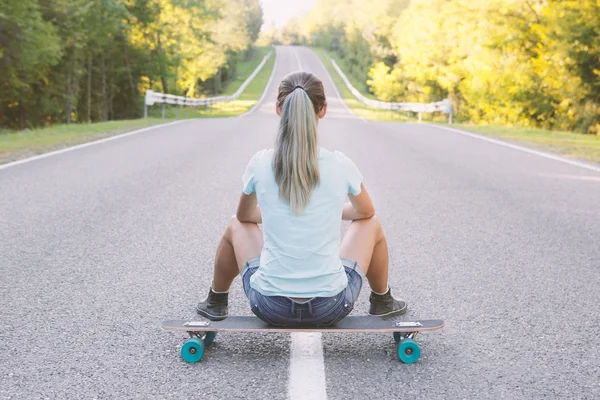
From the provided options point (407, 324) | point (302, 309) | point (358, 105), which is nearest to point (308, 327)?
point (302, 309)

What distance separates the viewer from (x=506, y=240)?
664 cm

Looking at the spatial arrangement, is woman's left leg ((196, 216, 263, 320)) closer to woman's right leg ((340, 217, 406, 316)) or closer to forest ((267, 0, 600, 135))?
woman's right leg ((340, 217, 406, 316))

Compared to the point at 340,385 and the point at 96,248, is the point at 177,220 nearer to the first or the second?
the point at 96,248

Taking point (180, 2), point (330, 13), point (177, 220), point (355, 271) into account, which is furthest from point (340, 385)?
point (330, 13)

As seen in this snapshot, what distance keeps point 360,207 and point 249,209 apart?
61 cm

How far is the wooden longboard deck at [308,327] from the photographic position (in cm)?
374

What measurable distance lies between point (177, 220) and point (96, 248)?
4.38 feet

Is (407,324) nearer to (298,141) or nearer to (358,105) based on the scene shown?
(298,141)

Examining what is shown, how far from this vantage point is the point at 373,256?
165 inches

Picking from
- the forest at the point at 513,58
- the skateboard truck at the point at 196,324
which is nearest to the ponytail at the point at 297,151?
the skateboard truck at the point at 196,324

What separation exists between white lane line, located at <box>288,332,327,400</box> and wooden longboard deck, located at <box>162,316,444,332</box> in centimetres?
17

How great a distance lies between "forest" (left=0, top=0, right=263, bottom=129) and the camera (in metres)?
30.0

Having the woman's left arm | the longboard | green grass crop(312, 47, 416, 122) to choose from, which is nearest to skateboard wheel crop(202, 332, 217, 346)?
the longboard

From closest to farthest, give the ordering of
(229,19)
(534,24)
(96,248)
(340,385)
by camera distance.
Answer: (340,385) < (96,248) < (534,24) < (229,19)
